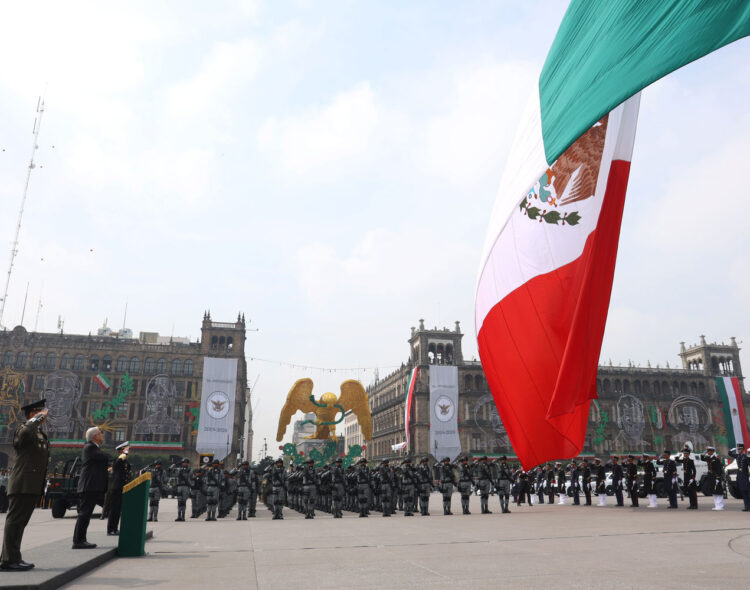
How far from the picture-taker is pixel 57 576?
205 inches

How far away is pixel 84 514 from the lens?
7.25m

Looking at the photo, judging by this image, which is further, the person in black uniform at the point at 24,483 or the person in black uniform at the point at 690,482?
the person in black uniform at the point at 690,482

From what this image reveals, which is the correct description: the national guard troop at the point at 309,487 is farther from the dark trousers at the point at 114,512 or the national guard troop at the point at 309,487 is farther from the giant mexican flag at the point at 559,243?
the giant mexican flag at the point at 559,243

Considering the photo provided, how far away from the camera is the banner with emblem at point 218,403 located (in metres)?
50.3

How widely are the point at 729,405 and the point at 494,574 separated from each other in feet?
199

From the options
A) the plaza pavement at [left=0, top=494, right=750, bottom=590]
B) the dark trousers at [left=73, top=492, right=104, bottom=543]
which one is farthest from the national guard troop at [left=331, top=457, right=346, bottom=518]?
the dark trousers at [left=73, top=492, right=104, bottom=543]

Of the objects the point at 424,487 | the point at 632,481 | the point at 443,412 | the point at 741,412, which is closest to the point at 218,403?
the point at 443,412

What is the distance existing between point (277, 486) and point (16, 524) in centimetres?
1089

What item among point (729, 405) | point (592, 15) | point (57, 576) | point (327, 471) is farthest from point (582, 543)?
point (729, 405)

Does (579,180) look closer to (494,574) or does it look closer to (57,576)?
(494,574)

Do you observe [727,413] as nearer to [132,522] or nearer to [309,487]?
[309,487]

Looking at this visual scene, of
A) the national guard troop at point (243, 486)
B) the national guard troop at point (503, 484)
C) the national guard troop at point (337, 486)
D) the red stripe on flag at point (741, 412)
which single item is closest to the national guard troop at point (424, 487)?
the national guard troop at point (503, 484)

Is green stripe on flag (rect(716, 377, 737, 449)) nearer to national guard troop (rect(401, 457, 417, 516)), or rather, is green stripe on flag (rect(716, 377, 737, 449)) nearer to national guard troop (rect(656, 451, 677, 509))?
national guard troop (rect(656, 451, 677, 509))

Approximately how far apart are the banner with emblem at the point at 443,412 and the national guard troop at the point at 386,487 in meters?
41.8
